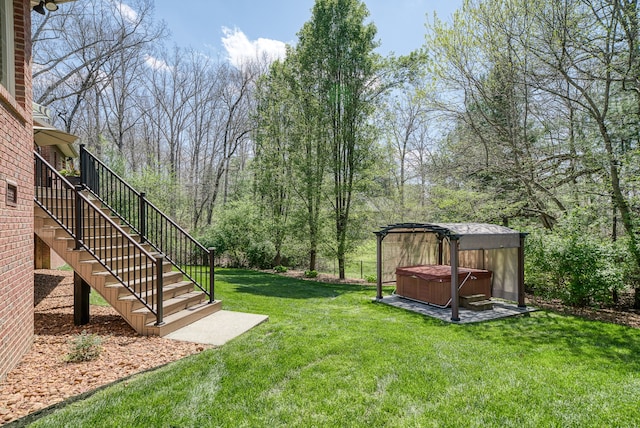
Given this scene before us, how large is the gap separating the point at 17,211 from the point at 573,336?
805 cm

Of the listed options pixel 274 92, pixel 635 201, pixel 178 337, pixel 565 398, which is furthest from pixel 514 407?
pixel 274 92

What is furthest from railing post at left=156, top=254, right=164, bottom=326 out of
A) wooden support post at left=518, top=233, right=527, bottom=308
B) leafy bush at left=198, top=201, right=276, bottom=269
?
leafy bush at left=198, top=201, right=276, bottom=269

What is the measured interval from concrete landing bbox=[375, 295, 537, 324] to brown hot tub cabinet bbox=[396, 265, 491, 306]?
0.64 feet

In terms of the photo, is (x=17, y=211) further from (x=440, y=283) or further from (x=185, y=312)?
(x=440, y=283)

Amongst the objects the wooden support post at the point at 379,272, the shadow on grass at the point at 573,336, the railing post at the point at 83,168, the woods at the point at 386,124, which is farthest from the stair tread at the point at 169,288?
the woods at the point at 386,124

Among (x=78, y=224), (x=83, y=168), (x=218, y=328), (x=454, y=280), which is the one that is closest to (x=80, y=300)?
(x=78, y=224)

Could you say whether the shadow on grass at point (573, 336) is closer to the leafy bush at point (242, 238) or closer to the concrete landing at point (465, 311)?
the concrete landing at point (465, 311)

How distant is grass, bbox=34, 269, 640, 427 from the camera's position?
9.73 ft

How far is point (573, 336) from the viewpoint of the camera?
569cm

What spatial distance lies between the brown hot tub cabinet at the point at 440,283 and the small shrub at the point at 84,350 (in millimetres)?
6186

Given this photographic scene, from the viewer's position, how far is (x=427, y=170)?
37.8ft

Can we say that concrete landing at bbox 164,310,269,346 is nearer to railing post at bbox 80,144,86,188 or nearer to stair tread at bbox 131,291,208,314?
stair tread at bbox 131,291,208,314

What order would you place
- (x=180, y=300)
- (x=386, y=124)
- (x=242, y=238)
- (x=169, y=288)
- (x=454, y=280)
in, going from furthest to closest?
1. (x=242, y=238)
2. (x=386, y=124)
3. (x=454, y=280)
4. (x=169, y=288)
5. (x=180, y=300)

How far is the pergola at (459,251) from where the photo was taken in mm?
6828
